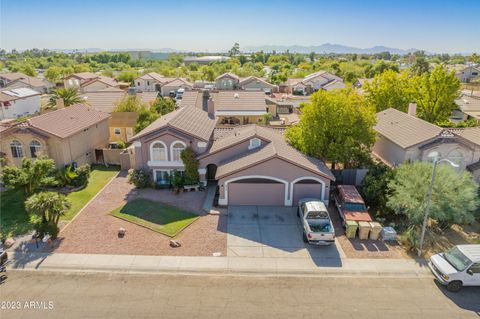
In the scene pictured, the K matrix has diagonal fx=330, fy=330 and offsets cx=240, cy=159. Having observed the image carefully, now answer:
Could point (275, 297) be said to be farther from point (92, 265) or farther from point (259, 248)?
point (92, 265)

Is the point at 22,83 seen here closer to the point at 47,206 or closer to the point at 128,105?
the point at 128,105

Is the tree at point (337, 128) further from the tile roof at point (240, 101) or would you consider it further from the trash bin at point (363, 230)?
the tile roof at point (240, 101)

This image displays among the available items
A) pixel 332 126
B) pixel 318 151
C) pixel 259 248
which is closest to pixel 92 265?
pixel 259 248

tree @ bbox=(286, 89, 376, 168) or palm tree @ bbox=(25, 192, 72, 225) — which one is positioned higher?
tree @ bbox=(286, 89, 376, 168)

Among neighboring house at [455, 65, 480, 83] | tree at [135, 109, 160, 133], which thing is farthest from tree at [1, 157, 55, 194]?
neighboring house at [455, 65, 480, 83]

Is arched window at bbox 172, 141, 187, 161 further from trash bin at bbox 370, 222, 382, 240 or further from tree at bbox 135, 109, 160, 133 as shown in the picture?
trash bin at bbox 370, 222, 382, 240

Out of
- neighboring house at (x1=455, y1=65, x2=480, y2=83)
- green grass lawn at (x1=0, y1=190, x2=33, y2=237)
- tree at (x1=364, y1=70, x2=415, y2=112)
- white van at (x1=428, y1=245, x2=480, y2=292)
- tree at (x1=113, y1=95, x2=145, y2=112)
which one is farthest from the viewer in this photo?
neighboring house at (x1=455, y1=65, x2=480, y2=83)

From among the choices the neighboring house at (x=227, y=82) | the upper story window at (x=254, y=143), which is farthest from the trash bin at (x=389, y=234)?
the neighboring house at (x=227, y=82)
